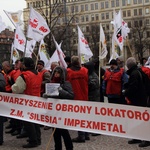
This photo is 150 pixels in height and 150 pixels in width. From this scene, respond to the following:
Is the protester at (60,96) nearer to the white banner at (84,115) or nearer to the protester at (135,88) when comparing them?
the white banner at (84,115)

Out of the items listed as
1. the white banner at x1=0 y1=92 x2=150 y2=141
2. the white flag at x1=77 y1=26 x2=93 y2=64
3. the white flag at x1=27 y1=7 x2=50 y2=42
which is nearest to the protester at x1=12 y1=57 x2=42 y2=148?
the white banner at x1=0 y1=92 x2=150 y2=141

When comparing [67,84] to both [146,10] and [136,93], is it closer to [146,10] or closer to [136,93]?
[136,93]

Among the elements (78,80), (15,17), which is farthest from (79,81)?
(15,17)

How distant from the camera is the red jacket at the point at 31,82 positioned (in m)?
6.47

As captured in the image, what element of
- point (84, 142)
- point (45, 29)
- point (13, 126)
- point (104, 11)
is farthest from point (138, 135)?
point (104, 11)

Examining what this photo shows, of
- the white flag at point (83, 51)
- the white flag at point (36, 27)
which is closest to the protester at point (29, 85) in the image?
Result: the white flag at point (36, 27)

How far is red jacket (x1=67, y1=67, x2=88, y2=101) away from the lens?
701 cm

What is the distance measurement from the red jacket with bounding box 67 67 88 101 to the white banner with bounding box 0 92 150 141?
116 centimetres

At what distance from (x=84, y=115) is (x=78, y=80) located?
172 cm

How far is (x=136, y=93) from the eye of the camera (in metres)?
6.45

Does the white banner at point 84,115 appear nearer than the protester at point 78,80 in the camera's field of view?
Yes

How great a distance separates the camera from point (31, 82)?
653cm

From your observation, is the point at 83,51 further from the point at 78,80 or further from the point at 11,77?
the point at 78,80

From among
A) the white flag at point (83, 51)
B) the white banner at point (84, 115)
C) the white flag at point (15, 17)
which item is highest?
the white flag at point (15, 17)
